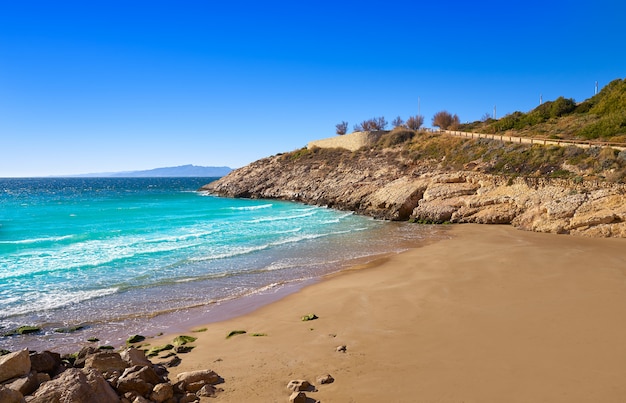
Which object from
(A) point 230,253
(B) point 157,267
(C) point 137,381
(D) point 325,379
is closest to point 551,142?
(A) point 230,253

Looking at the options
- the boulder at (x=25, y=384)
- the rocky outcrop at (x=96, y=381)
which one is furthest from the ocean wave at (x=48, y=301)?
the boulder at (x=25, y=384)

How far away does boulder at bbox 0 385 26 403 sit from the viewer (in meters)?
5.33

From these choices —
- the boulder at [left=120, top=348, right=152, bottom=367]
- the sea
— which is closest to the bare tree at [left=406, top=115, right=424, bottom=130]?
the sea

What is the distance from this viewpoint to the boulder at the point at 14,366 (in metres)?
6.20

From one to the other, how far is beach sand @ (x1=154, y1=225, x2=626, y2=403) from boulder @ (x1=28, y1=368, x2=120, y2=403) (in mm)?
1904

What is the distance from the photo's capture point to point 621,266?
14.8m

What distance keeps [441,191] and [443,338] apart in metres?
24.8

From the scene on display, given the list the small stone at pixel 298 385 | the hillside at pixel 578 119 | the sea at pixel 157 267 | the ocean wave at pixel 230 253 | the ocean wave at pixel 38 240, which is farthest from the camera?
the hillside at pixel 578 119

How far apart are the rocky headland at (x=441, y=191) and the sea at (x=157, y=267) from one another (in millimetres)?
3610

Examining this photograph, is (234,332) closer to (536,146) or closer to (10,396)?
(10,396)

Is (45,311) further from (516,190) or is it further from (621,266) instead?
(516,190)

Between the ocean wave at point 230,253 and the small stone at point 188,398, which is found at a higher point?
the small stone at point 188,398

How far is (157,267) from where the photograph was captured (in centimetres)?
1811

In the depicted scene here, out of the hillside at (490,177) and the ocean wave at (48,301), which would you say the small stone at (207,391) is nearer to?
the ocean wave at (48,301)
